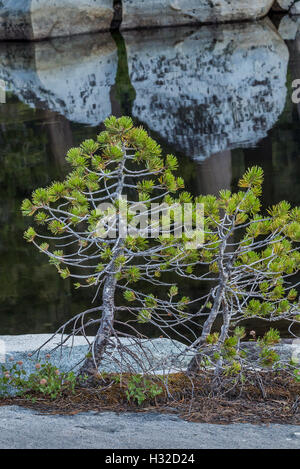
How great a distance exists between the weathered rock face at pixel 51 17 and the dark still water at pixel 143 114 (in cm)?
110

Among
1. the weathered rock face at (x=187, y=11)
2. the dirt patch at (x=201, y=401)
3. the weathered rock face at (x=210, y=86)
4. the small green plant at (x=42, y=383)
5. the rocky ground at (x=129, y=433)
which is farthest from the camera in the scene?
the weathered rock face at (x=187, y=11)

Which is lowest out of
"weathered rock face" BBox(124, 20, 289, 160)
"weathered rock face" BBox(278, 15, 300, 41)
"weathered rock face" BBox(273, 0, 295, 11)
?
"weathered rock face" BBox(124, 20, 289, 160)

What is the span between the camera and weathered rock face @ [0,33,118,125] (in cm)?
1589

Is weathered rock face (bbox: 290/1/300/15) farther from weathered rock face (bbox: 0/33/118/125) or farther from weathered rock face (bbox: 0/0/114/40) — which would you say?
weathered rock face (bbox: 0/33/118/125)

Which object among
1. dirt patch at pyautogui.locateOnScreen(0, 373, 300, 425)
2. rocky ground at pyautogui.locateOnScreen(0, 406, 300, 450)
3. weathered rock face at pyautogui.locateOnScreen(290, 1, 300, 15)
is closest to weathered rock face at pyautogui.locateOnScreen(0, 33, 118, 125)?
weathered rock face at pyautogui.locateOnScreen(290, 1, 300, 15)

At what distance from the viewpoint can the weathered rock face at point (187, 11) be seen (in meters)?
26.0

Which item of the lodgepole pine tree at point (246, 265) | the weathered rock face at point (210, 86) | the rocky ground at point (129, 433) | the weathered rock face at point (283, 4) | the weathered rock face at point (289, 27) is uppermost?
the weathered rock face at point (283, 4)

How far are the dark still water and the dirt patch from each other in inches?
88.5

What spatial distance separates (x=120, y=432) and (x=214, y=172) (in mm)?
7364

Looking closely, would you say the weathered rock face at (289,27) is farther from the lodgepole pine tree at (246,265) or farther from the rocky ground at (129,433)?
the rocky ground at (129,433)

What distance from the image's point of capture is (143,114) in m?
14.5

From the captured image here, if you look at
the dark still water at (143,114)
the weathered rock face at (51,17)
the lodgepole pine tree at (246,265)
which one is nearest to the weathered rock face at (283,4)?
the dark still water at (143,114)
